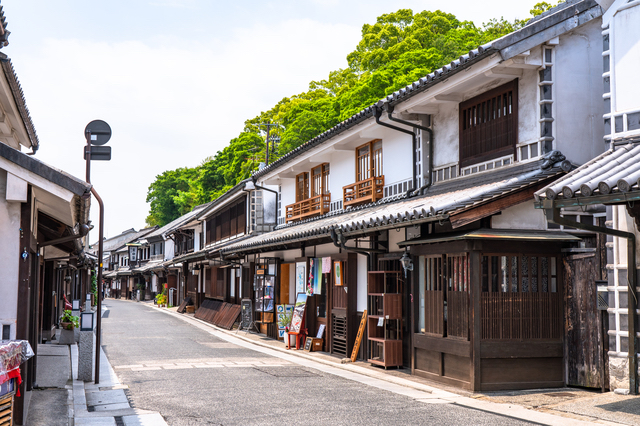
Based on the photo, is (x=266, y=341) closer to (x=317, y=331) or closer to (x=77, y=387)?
(x=317, y=331)

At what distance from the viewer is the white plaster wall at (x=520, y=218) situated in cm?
1162

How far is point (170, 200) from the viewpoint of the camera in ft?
264

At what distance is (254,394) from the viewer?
11312mm

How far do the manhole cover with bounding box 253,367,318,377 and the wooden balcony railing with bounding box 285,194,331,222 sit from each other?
25.1 ft

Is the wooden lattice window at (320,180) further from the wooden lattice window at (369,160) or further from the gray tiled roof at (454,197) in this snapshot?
the gray tiled roof at (454,197)

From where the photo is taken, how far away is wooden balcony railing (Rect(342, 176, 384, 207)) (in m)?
17.8

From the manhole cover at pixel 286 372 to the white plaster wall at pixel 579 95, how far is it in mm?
7306

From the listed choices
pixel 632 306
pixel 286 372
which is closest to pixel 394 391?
pixel 286 372

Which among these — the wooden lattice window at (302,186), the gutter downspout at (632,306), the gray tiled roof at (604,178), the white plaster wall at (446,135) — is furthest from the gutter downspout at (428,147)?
the wooden lattice window at (302,186)

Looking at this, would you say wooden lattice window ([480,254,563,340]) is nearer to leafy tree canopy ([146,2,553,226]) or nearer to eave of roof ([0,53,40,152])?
eave of roof ([0,53,40,152])

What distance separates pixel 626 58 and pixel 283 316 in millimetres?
13670

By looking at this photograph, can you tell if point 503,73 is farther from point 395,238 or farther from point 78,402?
point 78,402

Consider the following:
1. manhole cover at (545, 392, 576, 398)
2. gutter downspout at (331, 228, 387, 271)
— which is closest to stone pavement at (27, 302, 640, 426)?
manhole cover at (545, 392, 576, 398)

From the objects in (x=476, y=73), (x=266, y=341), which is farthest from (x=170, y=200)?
(x=476, y=73)
